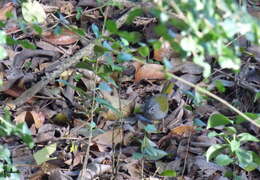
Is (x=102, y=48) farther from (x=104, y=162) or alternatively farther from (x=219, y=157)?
(x=104, y=162)

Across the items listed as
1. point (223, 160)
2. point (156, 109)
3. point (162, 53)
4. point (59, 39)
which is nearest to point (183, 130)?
point (156, 109)

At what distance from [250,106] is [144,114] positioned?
475 mm

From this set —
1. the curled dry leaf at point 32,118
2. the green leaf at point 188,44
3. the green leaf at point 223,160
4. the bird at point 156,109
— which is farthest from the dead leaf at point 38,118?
the green leaf at point 188,44

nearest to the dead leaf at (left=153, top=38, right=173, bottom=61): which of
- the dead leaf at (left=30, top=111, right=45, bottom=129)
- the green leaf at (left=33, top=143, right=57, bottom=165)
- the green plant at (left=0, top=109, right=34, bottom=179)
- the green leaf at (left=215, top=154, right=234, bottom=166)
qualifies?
the dead leaf at (left=30, top=111, right=45, bottom=129)

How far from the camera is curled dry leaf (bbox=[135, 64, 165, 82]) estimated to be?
8.61 feet

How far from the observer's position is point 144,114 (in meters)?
2.46

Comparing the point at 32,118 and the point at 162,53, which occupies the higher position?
the point at 162,53

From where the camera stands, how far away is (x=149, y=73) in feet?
8.64

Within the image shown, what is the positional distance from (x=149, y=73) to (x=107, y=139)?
47cm

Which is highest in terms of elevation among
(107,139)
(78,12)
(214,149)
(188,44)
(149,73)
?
(188,44)

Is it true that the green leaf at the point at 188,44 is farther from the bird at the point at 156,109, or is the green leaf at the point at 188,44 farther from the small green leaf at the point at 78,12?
the small green leaf at the point at 78,12

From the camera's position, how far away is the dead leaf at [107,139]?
2.29m

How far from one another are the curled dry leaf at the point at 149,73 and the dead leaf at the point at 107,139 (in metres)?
0.41

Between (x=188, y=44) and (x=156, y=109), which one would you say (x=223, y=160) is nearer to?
(x=156, y=109)
